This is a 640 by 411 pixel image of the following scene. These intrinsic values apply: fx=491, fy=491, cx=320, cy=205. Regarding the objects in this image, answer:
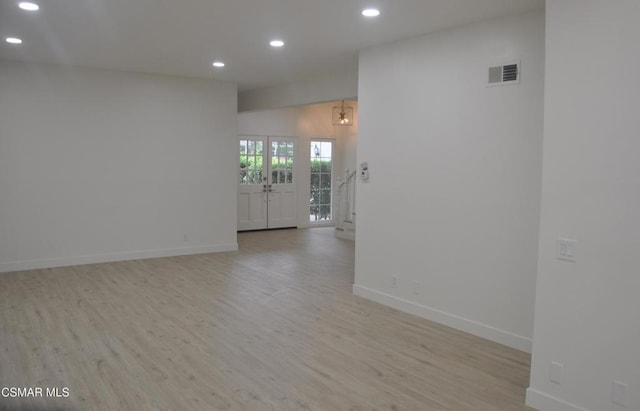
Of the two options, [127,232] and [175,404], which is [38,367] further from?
[127,232]

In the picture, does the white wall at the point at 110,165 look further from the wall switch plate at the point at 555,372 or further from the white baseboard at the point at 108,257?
the wall switch plate at the point at 555,372

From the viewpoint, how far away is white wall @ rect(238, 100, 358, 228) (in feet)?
33.3

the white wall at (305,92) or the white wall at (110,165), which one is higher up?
the white wall at (305,92)

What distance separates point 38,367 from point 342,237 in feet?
21.6

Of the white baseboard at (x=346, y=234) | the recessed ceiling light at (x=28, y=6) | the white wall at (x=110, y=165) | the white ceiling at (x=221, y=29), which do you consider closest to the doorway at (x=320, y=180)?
the white baseboard at (x=346, y=234)

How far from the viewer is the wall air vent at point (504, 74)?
382 cm

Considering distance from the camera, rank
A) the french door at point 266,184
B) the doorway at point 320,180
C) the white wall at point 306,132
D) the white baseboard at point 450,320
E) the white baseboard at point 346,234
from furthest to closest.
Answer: the doorway at point 320,180
the white wall at point 306,132
the french door at point 266,184
the white baseboard at point 346,234
the white baseboard at point 450,320

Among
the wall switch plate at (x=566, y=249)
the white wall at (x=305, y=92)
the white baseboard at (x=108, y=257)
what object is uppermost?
the white wall at (x=305, y=92)

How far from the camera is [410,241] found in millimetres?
4738

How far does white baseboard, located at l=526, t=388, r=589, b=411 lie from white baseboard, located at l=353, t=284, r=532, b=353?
2.95 feet

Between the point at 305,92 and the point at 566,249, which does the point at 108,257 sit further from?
the point at 566,249

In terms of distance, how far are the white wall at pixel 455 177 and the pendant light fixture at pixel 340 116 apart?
17.1 feet

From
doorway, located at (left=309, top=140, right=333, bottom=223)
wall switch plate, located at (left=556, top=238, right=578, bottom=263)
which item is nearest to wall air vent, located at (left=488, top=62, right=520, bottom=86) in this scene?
wall switch plate, located at (left=556, top=238, right=578, bottom=263)

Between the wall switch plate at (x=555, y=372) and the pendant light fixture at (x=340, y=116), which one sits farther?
the pendant light fixture at (x=340, y=116)
